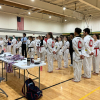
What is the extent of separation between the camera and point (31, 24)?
1258cm

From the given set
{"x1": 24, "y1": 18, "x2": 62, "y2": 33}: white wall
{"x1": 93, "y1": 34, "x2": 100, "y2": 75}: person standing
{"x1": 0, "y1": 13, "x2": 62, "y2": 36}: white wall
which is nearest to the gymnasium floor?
{"x1": 93, "y1": 34, "x2": 100, "y2": 75}: person standing

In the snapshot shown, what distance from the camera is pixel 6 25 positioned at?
10922 millimetres

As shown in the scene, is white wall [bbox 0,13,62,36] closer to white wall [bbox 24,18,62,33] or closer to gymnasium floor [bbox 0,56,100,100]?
white wall [bbox 24,18,62,33]

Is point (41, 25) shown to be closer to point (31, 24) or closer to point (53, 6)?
point (31, 24)

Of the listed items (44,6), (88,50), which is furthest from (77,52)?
(44,6)

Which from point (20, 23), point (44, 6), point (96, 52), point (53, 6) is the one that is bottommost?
point (96, 52)

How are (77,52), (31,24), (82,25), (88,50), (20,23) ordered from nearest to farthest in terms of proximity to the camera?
(77,52)
(88,50)
(20,23)
(31,24)
(82,25)

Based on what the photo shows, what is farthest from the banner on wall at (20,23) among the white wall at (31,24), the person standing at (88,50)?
the person standing at (88,50)

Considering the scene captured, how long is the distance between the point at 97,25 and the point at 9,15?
9.42 meters

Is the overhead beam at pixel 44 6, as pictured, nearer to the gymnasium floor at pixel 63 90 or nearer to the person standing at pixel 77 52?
the person standing at pixel 77 52

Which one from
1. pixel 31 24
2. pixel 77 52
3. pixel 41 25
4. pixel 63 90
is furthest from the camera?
pixel 41 25

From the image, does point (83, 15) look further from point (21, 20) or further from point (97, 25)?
point (21, 20)

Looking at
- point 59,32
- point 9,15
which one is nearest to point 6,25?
point 9,15

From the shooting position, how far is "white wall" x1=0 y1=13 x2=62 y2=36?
10.8m
